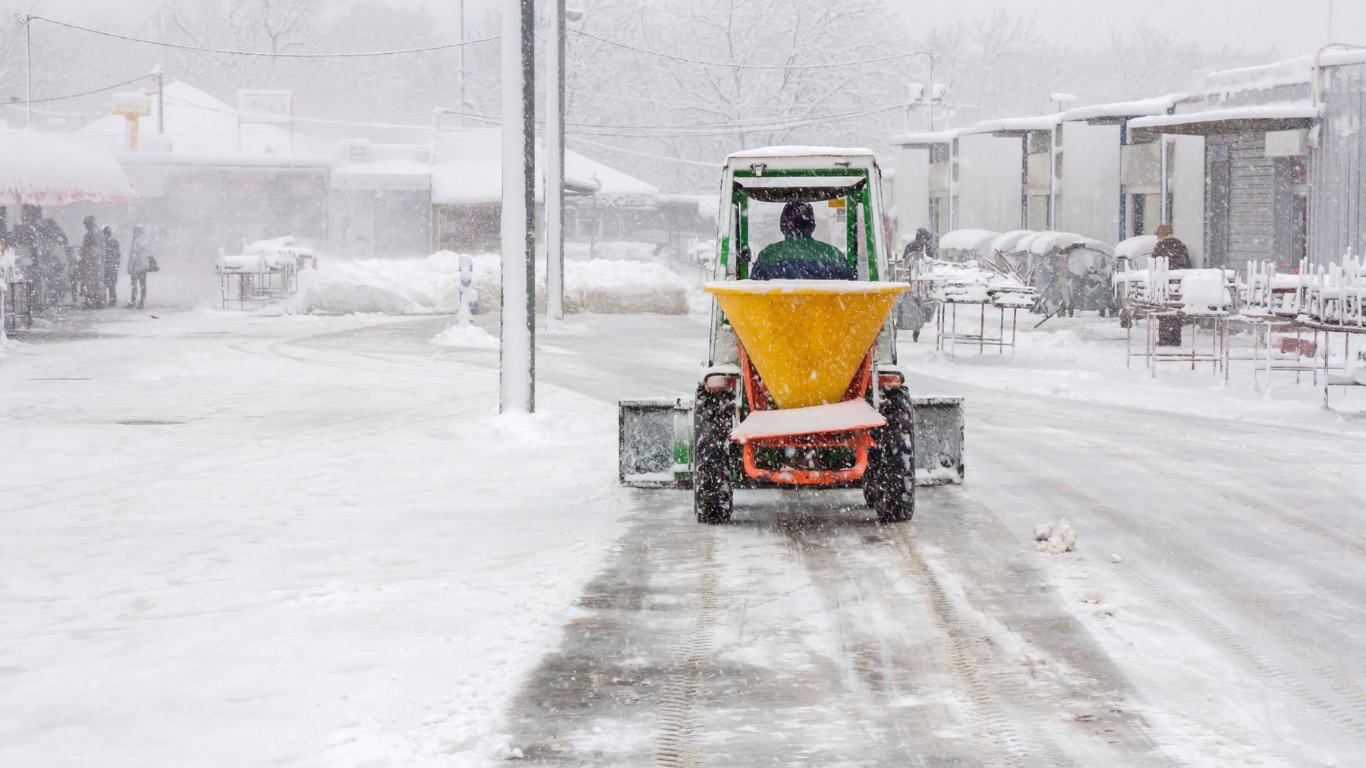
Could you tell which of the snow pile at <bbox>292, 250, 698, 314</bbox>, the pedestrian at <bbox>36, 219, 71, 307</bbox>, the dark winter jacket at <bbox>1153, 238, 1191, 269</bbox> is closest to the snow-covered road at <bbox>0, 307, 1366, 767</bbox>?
the dark winter jacket at <bbox>1153, 238, 1191, 269</bbox>

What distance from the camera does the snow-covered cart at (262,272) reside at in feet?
106

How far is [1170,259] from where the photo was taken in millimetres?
24500

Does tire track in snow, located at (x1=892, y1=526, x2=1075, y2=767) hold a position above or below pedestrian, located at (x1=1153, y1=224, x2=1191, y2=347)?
below

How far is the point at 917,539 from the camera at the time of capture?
7.95 m

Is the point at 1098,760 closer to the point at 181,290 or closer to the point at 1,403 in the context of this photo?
the point at 1,403

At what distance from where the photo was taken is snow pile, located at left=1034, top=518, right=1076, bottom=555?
24.8ft

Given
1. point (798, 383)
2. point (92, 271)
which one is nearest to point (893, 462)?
point (798, 383)

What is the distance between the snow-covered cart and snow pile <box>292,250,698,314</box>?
1.69m

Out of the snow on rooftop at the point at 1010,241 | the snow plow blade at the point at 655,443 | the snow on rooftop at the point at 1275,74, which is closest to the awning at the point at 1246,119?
the snow on rooftop at the point at 1275,74

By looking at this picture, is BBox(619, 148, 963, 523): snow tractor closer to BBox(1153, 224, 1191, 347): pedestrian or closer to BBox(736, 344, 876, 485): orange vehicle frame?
BBox(736, 344, 876, 485): orange vehicle frame

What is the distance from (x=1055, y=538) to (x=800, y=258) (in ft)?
8.38

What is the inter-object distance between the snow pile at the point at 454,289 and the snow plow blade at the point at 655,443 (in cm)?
2052

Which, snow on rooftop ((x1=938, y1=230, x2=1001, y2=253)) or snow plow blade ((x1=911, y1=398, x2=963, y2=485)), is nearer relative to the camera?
snow plow blade ((x1=911, y1=398, x2=963, y2=485))

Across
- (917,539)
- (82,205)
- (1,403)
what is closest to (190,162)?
(82,205)
